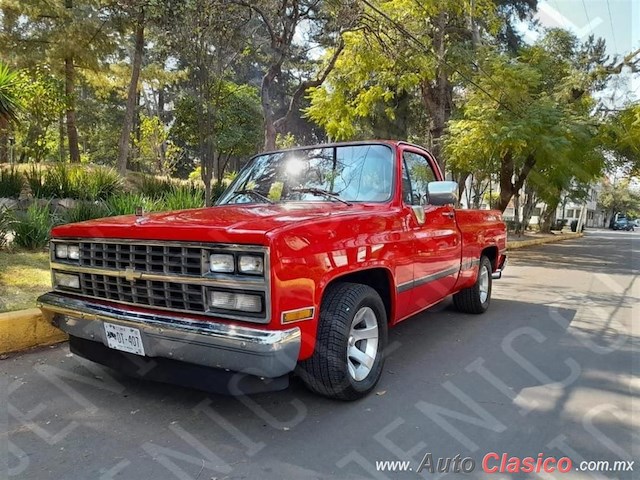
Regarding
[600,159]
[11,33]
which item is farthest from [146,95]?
[600,159]

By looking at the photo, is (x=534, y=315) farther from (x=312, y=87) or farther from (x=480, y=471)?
(x=312, y=87)

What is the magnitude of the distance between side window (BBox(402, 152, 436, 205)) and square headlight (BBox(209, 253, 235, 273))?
1907mm

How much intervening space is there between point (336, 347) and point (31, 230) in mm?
6419

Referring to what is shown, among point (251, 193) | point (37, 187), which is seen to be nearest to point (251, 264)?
point (251, 193)

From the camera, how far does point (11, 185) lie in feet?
33.6

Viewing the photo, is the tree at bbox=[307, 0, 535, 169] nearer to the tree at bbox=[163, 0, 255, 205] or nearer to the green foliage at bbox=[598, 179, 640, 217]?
the tree at bbox=[163, 0, 255, 205]

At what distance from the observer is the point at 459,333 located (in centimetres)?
536

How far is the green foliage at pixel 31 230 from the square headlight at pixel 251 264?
19.6 feet

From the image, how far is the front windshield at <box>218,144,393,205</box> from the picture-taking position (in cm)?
415

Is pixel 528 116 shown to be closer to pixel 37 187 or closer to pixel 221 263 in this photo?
pixel 37 187

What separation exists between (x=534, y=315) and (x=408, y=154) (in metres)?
3.22

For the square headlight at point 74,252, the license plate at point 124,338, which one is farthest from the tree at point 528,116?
the license plate at point 124,338

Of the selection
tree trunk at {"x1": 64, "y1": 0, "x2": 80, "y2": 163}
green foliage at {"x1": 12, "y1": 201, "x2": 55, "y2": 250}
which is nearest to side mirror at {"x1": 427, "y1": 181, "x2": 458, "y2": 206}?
green foliage at {"x1": 12, "y1": 201, "x2": 55, "y2": 250}

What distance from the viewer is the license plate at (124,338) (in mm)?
2984
